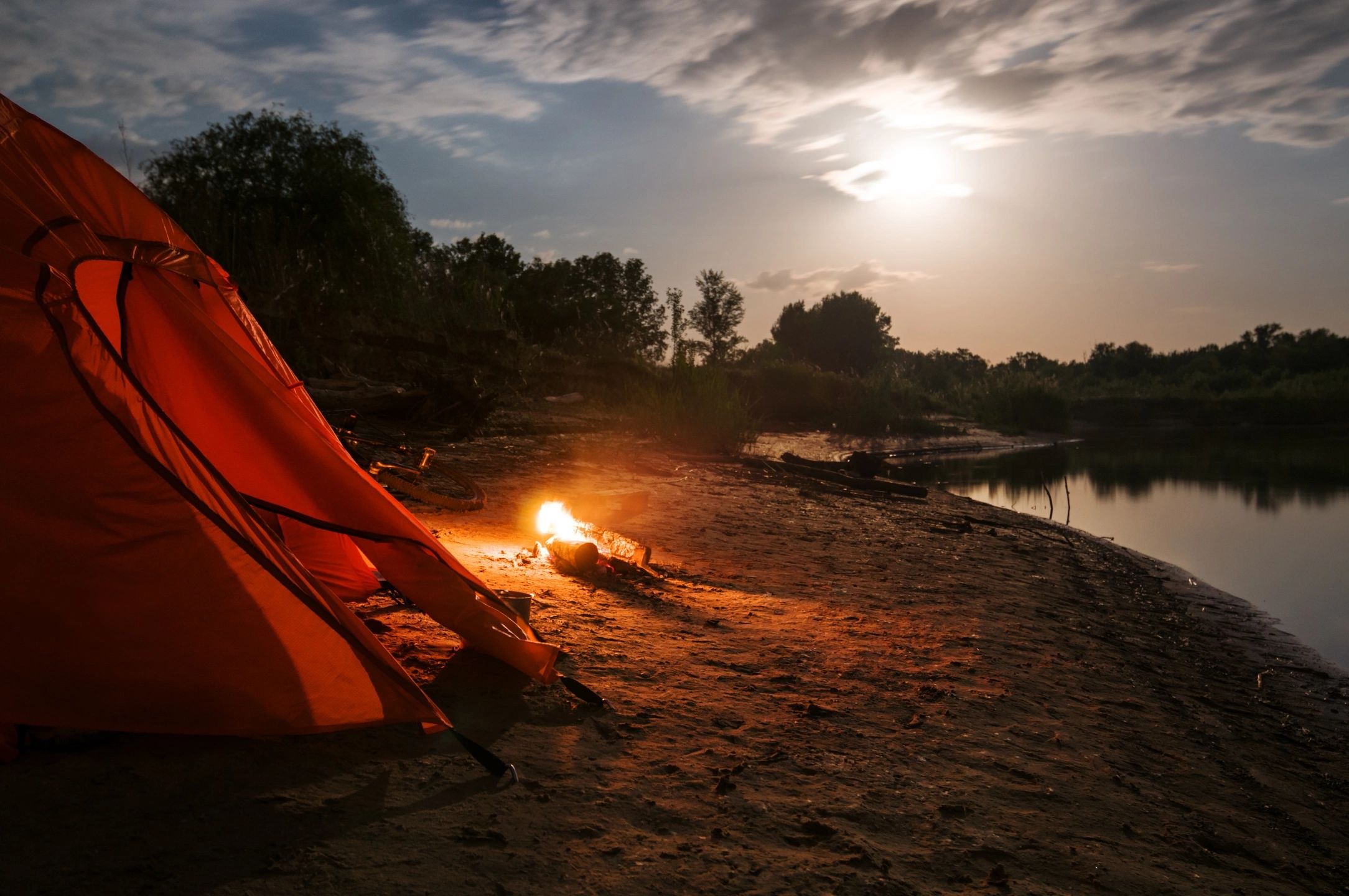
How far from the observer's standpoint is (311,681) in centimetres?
256

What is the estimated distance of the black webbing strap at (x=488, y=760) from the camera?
2533 mm

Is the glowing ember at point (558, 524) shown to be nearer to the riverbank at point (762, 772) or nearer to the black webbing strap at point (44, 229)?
the riverbank at point (762, 772)

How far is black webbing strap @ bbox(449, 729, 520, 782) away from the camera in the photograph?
2533mm

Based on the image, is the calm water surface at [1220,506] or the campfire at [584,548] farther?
the calm water surface at [1220,506]

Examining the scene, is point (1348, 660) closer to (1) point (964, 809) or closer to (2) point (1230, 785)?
(2) point (1230, 785)

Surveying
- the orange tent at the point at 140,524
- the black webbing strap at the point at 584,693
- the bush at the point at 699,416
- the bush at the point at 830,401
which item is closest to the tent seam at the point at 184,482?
the orange tent at the point at 140,524

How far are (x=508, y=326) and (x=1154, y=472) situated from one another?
1568 centimetres

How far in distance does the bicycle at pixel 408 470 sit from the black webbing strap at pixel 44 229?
9.58ft

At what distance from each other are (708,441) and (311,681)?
1022 centimetres

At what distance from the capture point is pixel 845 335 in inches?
2124

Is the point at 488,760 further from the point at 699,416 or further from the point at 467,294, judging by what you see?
the point at 467,294

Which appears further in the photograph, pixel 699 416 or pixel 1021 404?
pixel 1021 404

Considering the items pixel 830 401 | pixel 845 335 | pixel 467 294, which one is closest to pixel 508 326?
pixel 467 294

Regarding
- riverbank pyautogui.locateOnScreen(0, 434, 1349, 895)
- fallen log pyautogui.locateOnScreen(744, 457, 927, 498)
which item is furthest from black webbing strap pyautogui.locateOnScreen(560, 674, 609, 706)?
fallen log pyautogui.locateOnScreen(744, 457, 927, 498)
